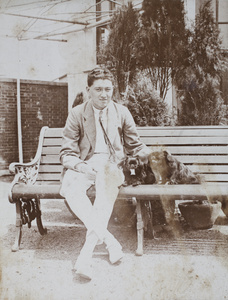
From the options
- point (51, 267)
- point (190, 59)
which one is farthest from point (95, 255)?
point (190, 59)

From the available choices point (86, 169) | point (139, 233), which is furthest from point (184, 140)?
point (86, 169)

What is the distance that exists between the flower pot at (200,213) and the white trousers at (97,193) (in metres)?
0.97

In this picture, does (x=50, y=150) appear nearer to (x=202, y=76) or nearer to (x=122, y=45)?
(x=122, y=45)

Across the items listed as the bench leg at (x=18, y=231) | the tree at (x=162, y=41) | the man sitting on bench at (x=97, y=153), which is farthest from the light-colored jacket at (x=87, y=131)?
the tree at (x=162, y=41)

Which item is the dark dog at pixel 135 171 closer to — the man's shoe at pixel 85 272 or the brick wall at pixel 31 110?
the man's shoe at pixel 85 272

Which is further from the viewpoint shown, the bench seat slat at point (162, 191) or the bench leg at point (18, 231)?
the bench leg at point (18, 231)

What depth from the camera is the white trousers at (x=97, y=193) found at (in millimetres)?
2790

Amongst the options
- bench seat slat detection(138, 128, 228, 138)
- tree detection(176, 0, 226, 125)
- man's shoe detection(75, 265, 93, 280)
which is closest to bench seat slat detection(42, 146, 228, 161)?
bench seat slat detection(138, 128, 228, 138)

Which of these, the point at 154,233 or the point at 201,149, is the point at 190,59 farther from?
the point at 154,233

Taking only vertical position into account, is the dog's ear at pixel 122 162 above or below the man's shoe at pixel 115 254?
above

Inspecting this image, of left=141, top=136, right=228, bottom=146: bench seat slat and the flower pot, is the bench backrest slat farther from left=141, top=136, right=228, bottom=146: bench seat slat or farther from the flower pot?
the flower pot

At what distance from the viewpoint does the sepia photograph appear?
8.91ft

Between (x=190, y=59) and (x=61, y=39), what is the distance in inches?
95.8

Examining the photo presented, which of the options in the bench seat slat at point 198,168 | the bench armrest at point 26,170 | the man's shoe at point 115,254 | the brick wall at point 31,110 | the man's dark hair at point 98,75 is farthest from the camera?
the brick wall at point 31,110
